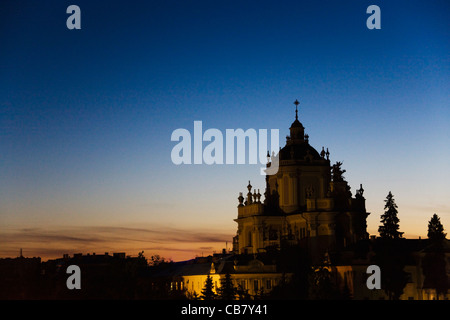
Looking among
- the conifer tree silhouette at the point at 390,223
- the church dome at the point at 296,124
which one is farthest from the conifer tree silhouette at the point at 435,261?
the church dome at the point at 296,124

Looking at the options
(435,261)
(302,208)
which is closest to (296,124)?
(302,208)

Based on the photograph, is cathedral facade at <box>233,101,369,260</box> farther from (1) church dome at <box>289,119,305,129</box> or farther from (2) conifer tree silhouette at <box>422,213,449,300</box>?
(2) conifer tree silhouette at <box>422,213,449,300</box>

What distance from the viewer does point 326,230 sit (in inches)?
4628

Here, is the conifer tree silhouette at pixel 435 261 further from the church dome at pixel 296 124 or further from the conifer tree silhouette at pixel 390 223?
the church dome at pixel 296 124

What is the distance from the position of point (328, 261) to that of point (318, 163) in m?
17.1

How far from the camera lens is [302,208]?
4811 inches

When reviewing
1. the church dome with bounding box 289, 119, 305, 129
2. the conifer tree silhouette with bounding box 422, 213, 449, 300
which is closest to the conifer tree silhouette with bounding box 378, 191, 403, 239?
the conifer tree silhouette with bounding box 422, 213, 449, 300

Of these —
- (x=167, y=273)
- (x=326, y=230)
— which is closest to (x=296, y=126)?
(x=326, y=230)

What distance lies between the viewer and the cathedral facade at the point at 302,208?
117500 mm

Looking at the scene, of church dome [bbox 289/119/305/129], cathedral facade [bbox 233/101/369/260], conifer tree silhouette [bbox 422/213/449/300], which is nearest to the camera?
conifer tree silhouette [bbox 422/213/449/300]

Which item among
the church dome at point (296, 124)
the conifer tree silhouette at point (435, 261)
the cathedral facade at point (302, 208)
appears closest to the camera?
the conifer tree silhouette at point (435, 261)

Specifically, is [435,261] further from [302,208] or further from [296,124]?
[296,124]

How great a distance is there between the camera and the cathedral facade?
118 m
